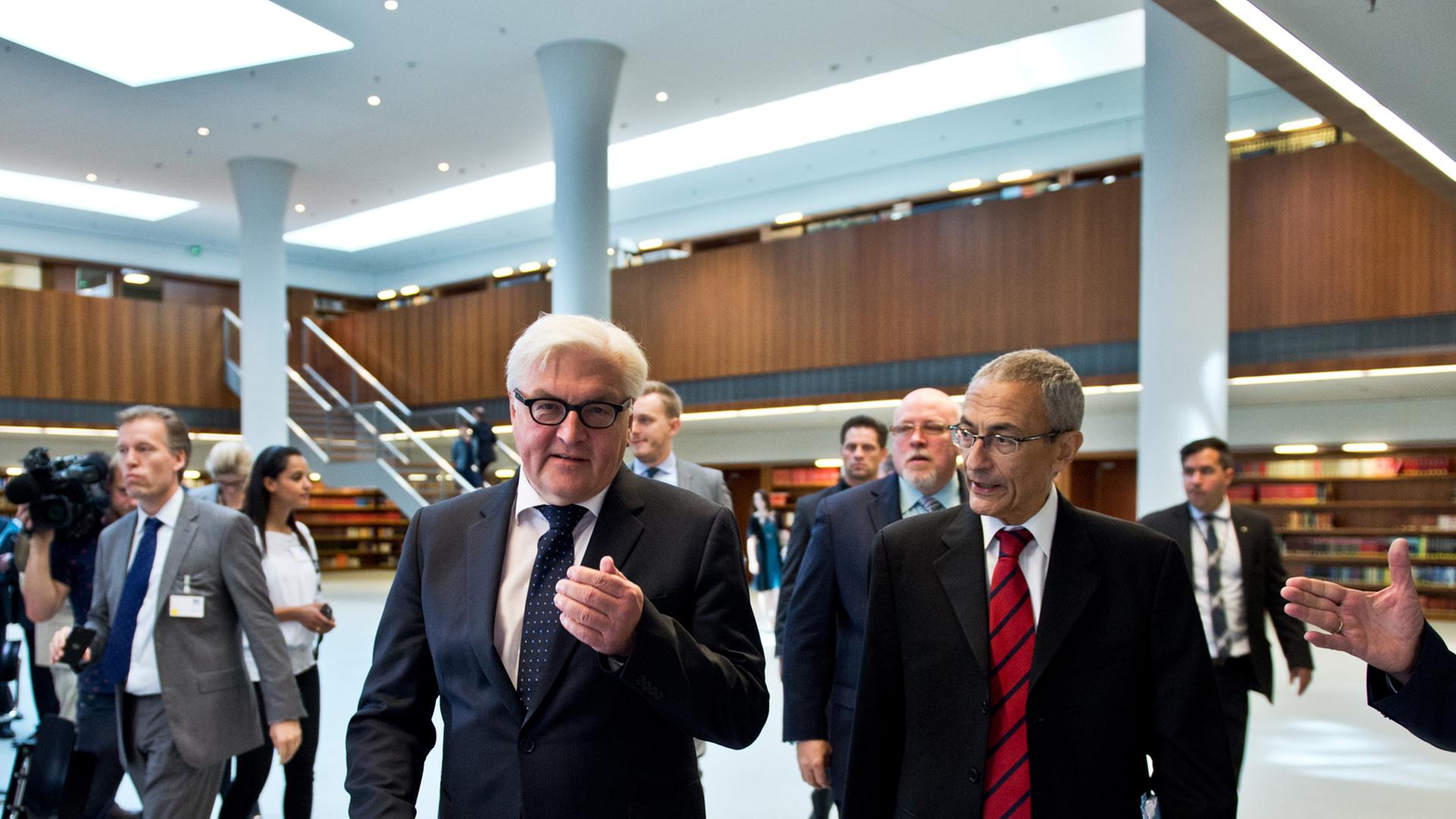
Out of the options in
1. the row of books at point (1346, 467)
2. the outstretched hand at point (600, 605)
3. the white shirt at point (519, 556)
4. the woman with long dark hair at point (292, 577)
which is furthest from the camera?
the row of books at point (1346, 467)

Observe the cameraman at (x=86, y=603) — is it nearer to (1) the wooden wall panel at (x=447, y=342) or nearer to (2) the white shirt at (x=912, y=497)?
(2) the white shirt at (x=912, y=497)

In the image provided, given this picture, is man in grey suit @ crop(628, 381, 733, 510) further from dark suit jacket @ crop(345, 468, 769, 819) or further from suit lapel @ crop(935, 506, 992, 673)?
dark suit jacket @ crop(345, 468, 769, 819)

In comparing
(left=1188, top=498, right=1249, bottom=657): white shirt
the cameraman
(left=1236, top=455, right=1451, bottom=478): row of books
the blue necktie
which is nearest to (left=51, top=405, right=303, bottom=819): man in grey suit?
the blue necktie

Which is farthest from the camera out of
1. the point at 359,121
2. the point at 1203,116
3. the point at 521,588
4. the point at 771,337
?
the point at 771,337

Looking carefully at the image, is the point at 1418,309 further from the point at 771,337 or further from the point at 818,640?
the point at 818,640

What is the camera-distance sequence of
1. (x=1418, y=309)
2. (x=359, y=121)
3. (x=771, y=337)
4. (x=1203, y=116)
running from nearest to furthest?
1. (x=1203, y=116)
2. (x=1418, y=309)
3. (x=359, y=121)
4. (x=771, y=337)

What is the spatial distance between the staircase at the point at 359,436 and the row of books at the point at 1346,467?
39.7 feet

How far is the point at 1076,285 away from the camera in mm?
15086

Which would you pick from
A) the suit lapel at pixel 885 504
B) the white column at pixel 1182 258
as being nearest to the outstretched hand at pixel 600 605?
the suit lapel at pixel 885 504

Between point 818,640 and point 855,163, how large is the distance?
1578cm

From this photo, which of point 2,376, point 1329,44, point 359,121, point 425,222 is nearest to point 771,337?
point 359,121

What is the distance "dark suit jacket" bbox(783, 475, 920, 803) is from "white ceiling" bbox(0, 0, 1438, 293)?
33.1 ft

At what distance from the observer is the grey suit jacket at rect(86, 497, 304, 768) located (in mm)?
3588

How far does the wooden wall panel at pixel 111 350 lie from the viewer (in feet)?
66.6
